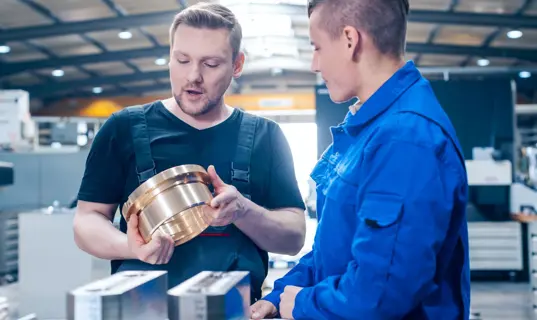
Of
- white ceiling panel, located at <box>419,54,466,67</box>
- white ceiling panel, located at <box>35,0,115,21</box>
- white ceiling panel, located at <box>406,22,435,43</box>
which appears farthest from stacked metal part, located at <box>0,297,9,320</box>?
white ceiling panel, located at <box>419,54,466,67</box>

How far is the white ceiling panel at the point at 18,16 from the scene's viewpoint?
8.95 metres

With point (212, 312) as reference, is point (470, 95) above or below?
above

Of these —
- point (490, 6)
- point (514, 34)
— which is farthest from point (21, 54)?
point (514, 34)

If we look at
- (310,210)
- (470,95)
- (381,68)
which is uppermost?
(470,95)

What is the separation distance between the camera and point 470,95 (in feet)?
21.0

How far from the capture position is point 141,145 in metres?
1.32

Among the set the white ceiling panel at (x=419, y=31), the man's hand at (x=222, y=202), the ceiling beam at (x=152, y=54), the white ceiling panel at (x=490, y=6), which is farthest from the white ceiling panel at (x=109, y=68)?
the man's hand at (x=222, y=202)

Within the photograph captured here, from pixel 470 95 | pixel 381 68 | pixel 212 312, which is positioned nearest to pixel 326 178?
pixel 381 68

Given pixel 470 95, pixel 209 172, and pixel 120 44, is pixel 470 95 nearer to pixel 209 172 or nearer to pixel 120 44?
pixel 209 172

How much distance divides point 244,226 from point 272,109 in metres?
12.4

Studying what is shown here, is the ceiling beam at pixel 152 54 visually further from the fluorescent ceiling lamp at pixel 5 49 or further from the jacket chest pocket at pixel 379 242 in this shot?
the jacket chest pocket at pixel 379 242

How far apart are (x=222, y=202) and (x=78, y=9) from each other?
9.20 m

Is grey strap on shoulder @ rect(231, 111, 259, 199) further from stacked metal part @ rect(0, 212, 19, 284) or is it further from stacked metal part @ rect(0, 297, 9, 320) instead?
stacked metal part @ rect(0, 212, 19, 284)

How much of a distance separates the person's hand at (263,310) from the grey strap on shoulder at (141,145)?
1.31 feet
